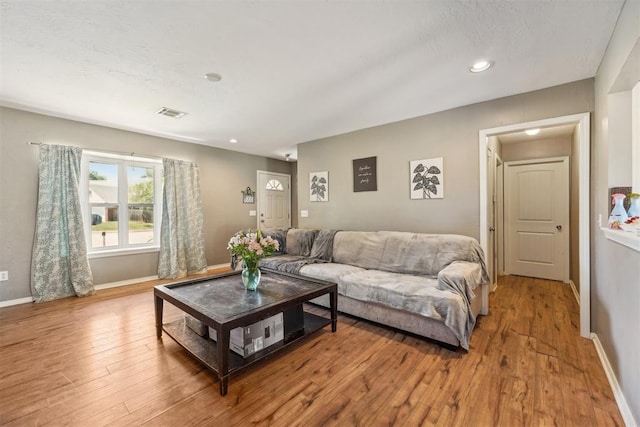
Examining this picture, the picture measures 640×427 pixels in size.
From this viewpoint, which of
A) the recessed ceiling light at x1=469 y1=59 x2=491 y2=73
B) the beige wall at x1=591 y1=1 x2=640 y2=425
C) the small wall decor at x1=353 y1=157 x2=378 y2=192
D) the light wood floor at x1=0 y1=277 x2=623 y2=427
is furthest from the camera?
the small wall decor at x1=353 y1=157 x2=378 y2=192

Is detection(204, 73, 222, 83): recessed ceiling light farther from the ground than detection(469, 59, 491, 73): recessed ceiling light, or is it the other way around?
detection(204, 73, 222, 83): recessed ceiling light

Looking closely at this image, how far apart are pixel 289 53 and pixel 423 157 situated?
211 cm

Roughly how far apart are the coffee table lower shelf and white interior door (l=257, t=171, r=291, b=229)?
3.63m

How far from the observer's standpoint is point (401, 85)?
8.50 feet

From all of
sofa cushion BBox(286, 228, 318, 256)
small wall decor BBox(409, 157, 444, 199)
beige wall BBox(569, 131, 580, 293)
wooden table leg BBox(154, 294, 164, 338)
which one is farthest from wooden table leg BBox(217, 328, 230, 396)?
beige wall BBox(569, 131, 580, 293)

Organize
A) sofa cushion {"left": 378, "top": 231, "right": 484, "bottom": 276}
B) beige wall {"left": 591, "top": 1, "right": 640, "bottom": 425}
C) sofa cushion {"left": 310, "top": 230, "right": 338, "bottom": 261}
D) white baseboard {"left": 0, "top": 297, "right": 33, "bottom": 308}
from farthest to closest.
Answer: sofa cushion {"left": 310, "top": 230, "right": 338, "bottom": 261}, white baseboard {"left": 0, "top": 297, "right": 33, "bottom": 308}, sofa cushion {"left": 378, "top": 231, "right": 484, "bottom": 276}, beige wall {"left": 591, "top": 1, "right": 640, "bottom": 425}

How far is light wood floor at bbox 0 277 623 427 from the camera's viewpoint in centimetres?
150

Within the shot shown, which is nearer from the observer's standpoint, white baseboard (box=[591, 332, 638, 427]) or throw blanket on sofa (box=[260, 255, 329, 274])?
white baseboard (box=[591, 332, 638, 427])

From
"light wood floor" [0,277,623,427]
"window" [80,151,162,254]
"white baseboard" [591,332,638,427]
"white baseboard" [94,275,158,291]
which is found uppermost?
"window" [80,151,162,254]

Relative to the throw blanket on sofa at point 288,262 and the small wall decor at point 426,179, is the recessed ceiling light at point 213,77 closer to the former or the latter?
the throw blanket on sofa at point 288,262

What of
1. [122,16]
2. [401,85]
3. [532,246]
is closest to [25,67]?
[122,16]

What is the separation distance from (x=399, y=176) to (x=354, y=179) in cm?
72

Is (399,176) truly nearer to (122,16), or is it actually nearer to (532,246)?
(532,246)

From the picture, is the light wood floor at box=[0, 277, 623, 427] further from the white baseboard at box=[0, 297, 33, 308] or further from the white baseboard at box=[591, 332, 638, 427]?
the white baseboard at box=[0, 297, 33, 308]
